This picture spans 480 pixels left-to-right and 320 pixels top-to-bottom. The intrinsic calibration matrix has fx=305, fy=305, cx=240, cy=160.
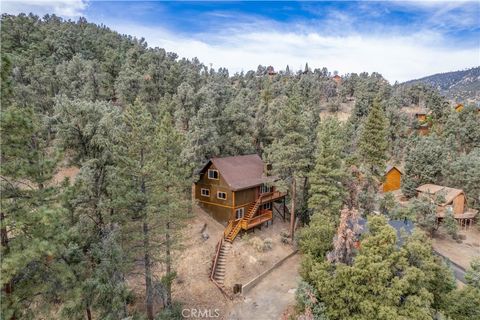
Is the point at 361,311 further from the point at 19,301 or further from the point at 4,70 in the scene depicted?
the point at 4,70

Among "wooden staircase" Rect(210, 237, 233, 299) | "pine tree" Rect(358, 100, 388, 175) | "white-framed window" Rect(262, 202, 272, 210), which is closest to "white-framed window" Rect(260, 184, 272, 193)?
"white-framed window" Rect(262, 202, 272, 210)

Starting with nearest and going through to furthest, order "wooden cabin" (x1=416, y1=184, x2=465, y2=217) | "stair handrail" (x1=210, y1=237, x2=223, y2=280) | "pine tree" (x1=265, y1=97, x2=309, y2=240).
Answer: "stair handrail" (x1=210, y1=237, x2=223, y2=280) < "pine tree" (x1=265, y1=97, x2=309, y2=240) < "wooden cabin" (x1=416, y1=184, x2=465, y2=217)

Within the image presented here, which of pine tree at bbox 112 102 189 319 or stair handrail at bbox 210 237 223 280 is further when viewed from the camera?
stair handrail at bbox 210 237 223 280

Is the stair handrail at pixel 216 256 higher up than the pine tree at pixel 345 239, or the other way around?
the pine tree at pixel 345 239

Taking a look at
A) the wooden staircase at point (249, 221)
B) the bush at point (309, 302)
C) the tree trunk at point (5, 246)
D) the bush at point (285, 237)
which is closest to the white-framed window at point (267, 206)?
the wooden staircase at point (249, 221)

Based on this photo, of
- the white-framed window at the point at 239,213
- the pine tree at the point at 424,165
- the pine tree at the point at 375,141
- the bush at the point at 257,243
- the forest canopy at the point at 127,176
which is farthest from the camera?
the pine tree at the point at 424,165

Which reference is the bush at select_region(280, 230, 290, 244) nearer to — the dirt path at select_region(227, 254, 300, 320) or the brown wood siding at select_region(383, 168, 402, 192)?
the dirt path at select_region(227, 254, 300, 320)

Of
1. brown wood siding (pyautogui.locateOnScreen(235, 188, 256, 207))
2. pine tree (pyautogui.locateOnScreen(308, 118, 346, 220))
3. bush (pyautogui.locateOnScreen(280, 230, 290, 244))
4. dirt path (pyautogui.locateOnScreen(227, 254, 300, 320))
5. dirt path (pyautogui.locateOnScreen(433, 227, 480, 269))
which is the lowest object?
dirt path (pyautogui.locateOnScreen(433, 227, 480, 269))

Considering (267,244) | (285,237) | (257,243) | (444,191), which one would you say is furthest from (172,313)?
(444,191)

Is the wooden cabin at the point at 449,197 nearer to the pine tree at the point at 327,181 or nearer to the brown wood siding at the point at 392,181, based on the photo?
the brown wood siding at the point at 392,181
